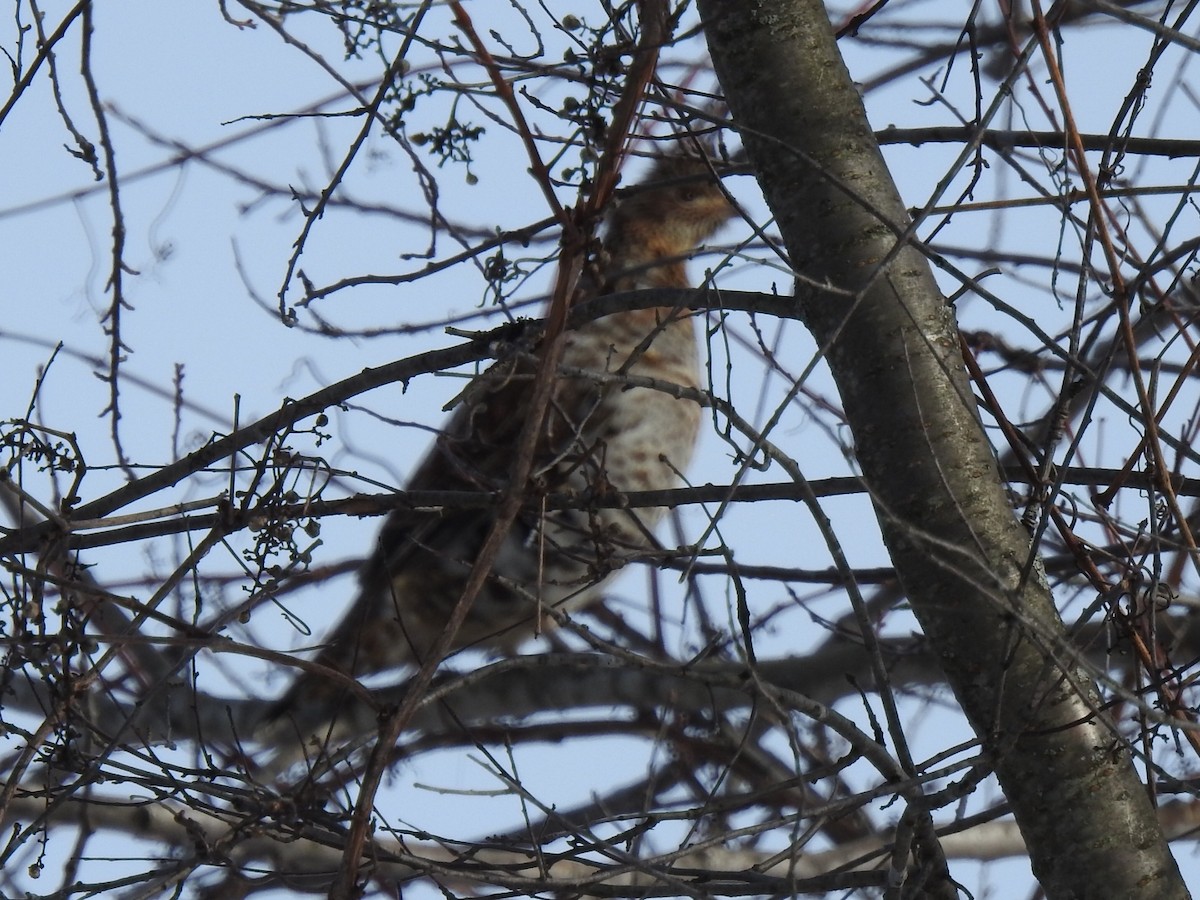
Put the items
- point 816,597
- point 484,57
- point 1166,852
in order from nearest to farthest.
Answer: point 484,57 → point 1166,852 → point 816,597

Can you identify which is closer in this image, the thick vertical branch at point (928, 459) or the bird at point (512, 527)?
the thick vertical branch at point (928, 459)

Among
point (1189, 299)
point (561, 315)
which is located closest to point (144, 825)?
point (561, 315)

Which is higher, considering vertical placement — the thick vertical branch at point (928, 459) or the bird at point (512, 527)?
the bird at point (512, 527)

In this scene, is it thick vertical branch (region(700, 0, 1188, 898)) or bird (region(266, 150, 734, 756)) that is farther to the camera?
bird (region(266, 150, 734, 756))

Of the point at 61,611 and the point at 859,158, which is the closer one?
the point at 61,611

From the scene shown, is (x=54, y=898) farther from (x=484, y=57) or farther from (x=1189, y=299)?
(x=1189, y=299)

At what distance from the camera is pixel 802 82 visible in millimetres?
2396

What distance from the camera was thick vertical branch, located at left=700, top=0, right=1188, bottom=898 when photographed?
6.89ft

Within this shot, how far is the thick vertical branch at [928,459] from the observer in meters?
2.10

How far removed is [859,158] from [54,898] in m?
1.65

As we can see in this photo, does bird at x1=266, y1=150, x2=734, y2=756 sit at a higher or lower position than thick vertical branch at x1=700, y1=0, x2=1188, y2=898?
higher

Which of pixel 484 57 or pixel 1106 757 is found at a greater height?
pixel 484 57

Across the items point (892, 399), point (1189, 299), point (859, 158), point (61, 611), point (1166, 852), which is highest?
point (1189, 299)

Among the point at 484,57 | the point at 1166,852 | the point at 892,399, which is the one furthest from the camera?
A: the point at 892,399
